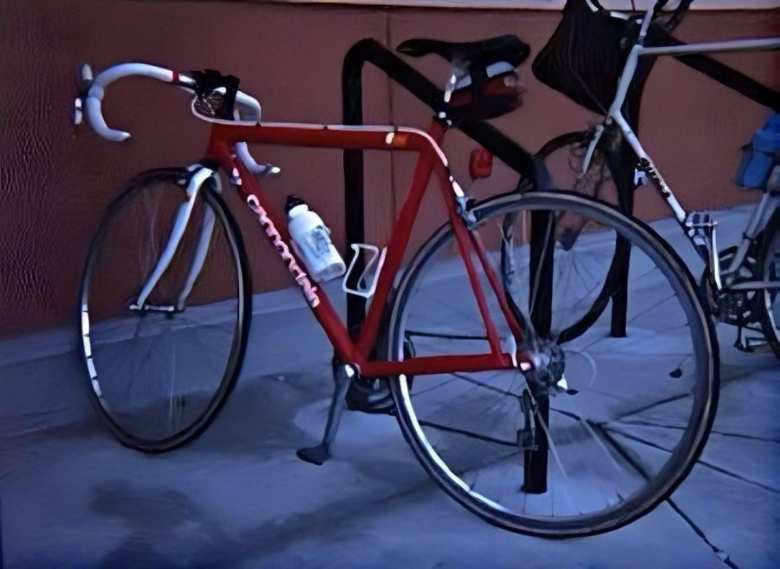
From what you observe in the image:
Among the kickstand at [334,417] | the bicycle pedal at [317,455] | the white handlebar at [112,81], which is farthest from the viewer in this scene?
the bicycle pedal at [317,455]

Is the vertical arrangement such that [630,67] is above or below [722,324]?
above

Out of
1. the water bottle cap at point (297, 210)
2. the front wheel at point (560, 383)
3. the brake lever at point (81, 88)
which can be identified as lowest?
the front wheel at point (560, 383)

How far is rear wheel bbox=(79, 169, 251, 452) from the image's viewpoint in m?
2.92

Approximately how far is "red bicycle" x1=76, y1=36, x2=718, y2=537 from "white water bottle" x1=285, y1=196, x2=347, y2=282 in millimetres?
51

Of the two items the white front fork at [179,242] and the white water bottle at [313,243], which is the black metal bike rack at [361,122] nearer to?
the white water bottle at [313,243]

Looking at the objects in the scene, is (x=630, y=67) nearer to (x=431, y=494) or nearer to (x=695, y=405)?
(x=695, y=405)

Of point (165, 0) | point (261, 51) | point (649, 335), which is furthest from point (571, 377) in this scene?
point (165, 0)

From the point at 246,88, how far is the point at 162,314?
0.67m

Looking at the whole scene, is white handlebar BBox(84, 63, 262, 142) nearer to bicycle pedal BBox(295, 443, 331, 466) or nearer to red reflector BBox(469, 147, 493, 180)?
red reflector BBox(469, 147, 493, 180)

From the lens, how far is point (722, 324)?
10.0ft

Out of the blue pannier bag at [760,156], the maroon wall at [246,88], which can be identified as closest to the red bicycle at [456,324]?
the maroon wall at [246,88]

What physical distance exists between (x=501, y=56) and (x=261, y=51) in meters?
0.83

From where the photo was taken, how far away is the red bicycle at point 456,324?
2451 mm

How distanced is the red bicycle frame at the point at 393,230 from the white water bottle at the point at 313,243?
5cm
